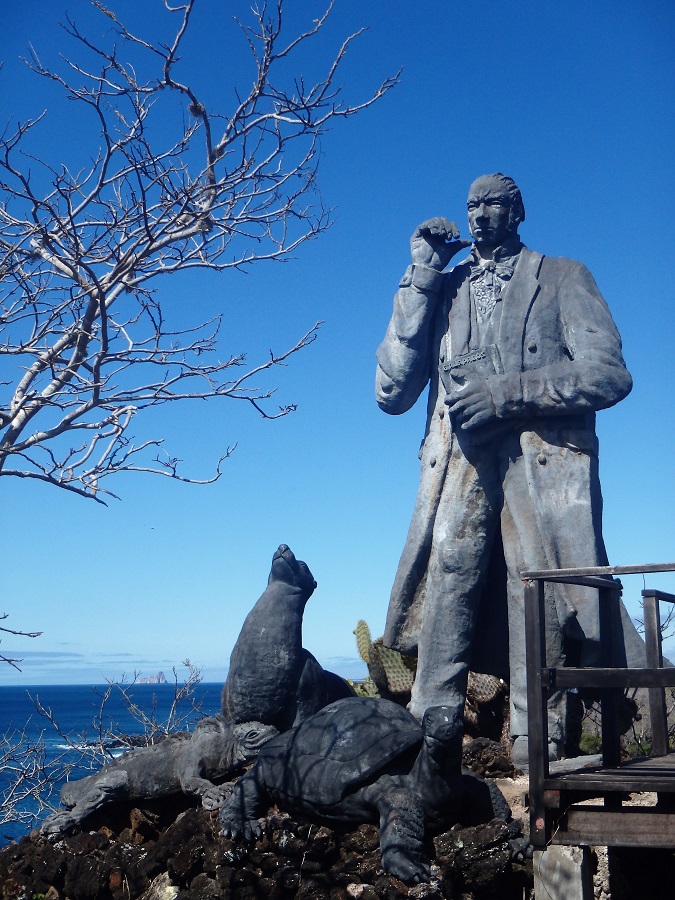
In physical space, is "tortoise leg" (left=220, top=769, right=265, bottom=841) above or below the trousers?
below

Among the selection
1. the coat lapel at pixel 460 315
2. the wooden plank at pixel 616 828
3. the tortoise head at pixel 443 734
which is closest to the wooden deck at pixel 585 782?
the wooden plank at pixel 616 828

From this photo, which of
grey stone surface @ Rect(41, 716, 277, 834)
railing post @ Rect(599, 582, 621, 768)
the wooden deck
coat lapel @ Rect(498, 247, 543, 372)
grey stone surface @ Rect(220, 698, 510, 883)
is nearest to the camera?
the wooden deck

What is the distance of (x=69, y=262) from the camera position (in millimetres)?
6309

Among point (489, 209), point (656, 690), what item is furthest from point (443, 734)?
point (489, 209)

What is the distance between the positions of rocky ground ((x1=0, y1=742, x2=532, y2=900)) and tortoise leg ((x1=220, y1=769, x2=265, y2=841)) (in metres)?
0.06

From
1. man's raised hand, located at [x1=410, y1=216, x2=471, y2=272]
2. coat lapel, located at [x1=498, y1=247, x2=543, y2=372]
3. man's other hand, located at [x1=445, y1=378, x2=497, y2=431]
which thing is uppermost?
man's raised hand, located at [x1=410, y1=216, x2=471, y2=272]

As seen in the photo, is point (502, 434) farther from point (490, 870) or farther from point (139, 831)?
point (139, 831)

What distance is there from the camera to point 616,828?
447cm

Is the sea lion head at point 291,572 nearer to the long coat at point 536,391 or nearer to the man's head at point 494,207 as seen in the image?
the long coat at point 536,391

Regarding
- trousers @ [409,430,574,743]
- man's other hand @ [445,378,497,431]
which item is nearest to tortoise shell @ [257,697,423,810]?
trousers @ [409,430,574,743]

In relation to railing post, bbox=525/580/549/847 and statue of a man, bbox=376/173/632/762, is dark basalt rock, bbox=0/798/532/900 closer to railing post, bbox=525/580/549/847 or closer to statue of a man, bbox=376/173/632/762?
railing post, bbox=525/580/549/847

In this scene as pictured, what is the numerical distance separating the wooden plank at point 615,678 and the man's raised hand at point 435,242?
331 cm

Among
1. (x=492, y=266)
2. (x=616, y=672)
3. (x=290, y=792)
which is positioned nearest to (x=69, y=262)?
(x=492, y=266)

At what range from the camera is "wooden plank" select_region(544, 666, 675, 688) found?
4.49m
